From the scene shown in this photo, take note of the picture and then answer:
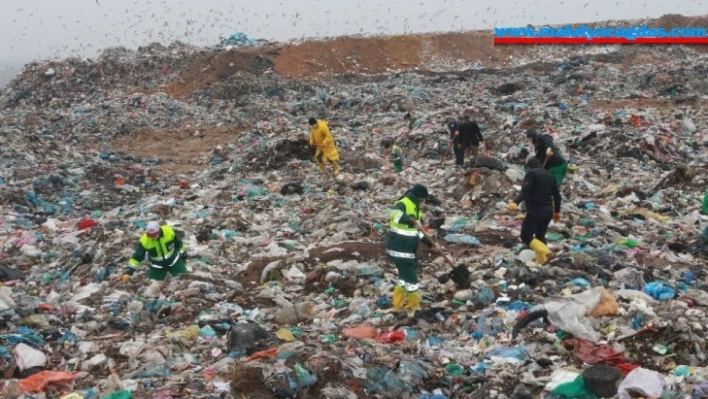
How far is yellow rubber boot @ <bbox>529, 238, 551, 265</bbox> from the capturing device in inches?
245

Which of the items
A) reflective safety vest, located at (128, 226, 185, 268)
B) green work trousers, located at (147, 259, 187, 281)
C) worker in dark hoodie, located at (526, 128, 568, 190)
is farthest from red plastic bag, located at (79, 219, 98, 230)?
worker in dark hoodie, located at (526, 128, 568, 190)

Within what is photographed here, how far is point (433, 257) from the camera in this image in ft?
23.8

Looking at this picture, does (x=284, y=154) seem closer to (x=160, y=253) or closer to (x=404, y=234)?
(x=160, y=253)

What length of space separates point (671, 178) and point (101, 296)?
850 cm

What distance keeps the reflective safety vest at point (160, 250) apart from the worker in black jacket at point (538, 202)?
3729 millimetres

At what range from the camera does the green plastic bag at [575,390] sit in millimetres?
3775

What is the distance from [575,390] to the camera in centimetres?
383

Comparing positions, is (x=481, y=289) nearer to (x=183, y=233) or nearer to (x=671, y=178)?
(x=183, y=233)

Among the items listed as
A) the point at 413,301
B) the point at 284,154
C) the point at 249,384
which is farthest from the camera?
the point at 284,154

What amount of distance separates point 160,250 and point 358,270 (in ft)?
7.21

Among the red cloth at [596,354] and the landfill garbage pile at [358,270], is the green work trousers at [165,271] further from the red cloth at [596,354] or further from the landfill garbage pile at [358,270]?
the red cloth at [596,354]

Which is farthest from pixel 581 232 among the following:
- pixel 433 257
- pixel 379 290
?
pixel 379 290

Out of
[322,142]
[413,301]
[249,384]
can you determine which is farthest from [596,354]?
[322,142]

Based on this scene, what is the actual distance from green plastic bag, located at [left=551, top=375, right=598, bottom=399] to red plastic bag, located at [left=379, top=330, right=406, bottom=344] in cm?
154
